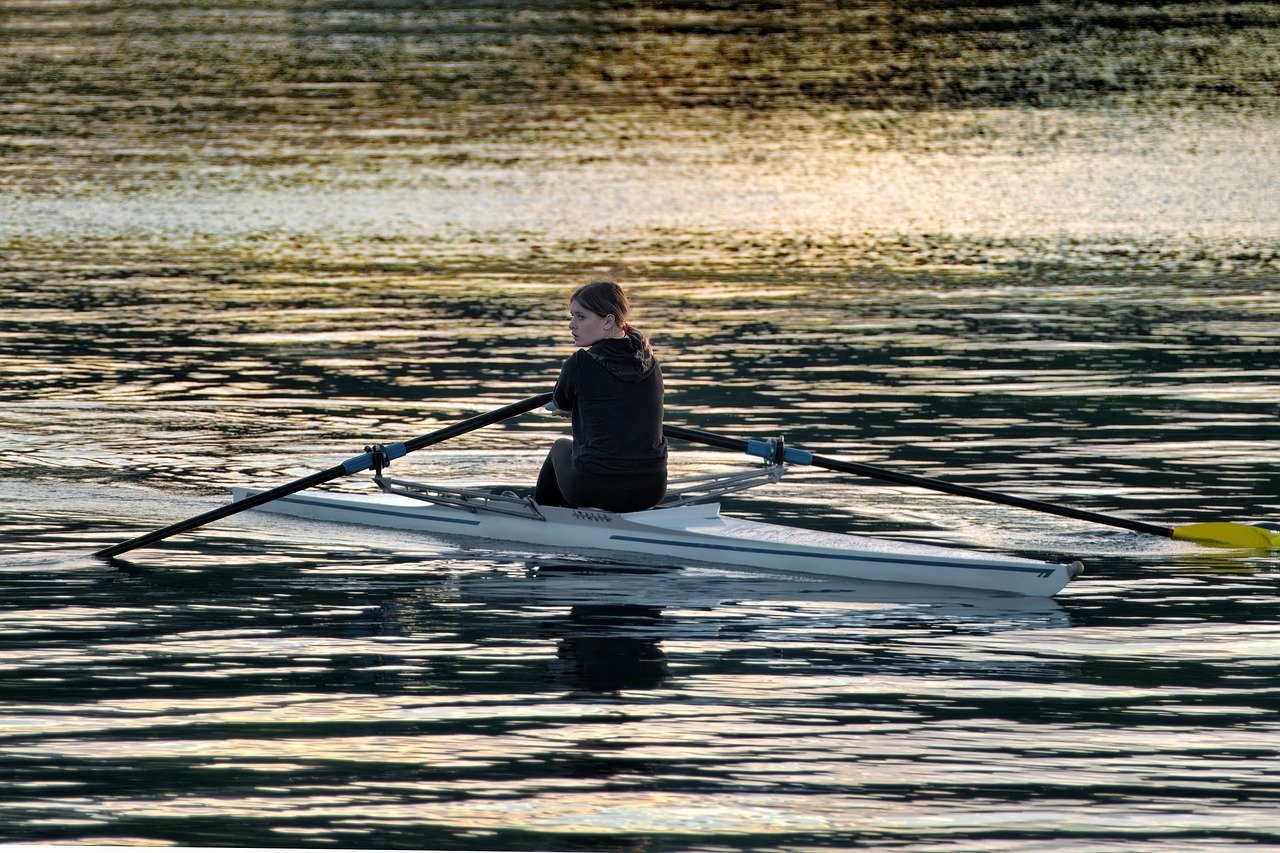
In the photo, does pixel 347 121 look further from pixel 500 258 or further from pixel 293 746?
pixel 293 746

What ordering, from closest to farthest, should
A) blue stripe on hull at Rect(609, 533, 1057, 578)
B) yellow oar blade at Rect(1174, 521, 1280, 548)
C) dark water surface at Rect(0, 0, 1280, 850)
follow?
dark water surface at Rect(0, 0, 1280, 850)
blue stripe on hull at Rect(609, 533, 1057, 578)
yellow oar blade at Rect(1174, 521, 1280, 548)

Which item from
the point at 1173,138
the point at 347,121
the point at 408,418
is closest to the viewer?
the point at 408,418

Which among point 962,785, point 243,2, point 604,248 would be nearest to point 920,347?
point 604,248

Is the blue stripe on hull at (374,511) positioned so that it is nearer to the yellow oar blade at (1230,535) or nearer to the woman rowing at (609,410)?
the woman rowing at (609,410)

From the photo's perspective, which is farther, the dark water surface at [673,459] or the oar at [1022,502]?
the oar at [1022,502]

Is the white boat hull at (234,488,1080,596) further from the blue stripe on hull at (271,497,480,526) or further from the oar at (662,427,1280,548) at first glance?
the oar at (662,427,1280,548)

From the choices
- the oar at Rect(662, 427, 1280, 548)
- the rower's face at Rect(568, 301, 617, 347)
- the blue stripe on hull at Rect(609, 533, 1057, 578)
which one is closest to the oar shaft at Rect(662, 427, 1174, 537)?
the oar at Rect(662, 427, 1280, 548)

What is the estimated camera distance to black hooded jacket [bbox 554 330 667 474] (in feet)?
41.0

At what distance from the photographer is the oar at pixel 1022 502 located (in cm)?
1268

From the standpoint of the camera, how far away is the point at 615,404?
1259 cm

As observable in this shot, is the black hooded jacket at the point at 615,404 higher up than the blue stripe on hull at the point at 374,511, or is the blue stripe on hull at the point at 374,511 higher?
the black hooded jacket at the point at 615,404

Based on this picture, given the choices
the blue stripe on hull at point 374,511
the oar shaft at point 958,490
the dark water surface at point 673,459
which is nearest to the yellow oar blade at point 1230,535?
the oar shaft at point 958,490

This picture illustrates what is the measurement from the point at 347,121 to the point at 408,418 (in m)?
24.6

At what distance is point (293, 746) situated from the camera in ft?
29.7
